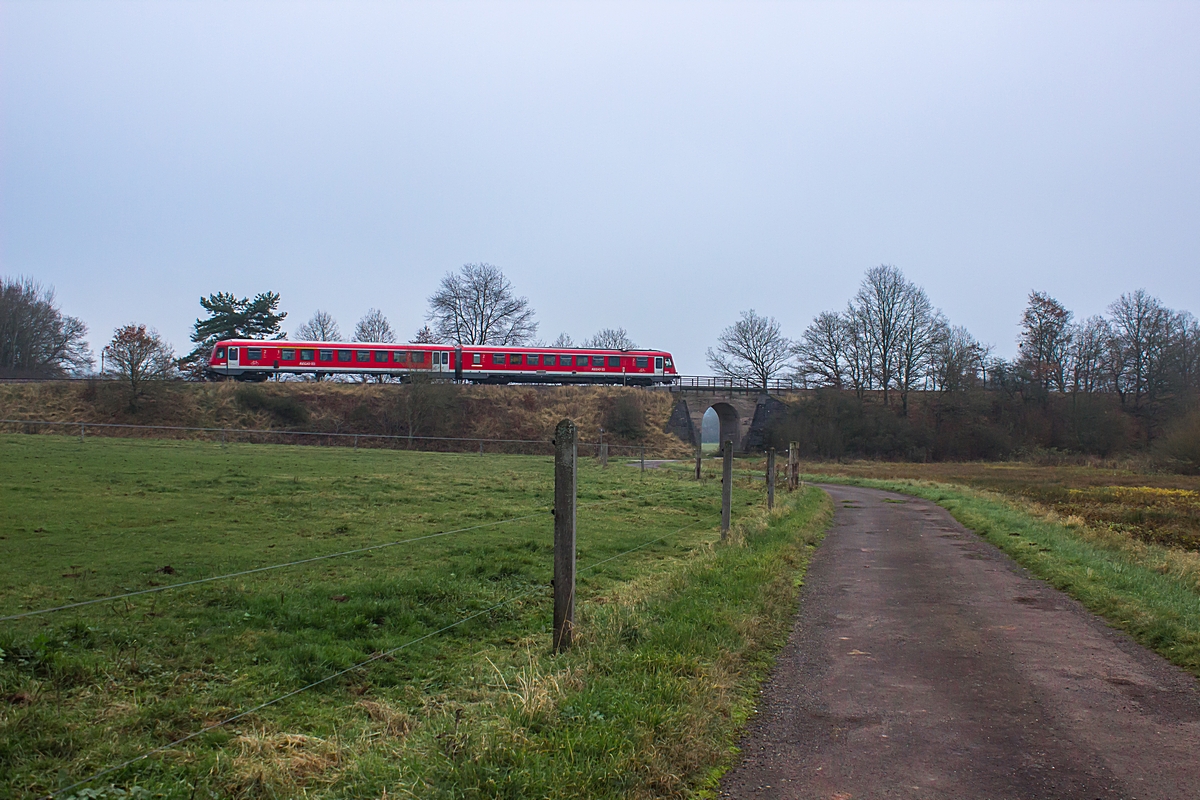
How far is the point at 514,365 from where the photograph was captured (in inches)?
2144

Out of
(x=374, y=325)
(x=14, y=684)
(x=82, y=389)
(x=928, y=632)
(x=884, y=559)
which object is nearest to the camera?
(x=14, y=684)

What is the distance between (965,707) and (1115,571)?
6844 millimetres

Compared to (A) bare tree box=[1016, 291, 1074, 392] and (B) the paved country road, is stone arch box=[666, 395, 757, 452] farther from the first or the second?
(B) the paved country road

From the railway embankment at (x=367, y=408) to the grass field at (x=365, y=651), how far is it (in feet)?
91.4

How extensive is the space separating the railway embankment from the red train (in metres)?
1.16

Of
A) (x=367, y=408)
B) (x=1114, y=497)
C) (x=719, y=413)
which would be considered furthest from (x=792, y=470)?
(x=719, y=413)

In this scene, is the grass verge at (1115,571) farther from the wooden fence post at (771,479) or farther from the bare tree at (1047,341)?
the bare tree at (1047,341)

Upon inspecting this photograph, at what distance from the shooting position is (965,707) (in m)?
5.18

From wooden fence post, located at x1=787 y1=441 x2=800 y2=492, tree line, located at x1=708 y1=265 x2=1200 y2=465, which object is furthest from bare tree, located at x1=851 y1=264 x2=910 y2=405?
wooden fence post, located at x1=787 y1=441 x2=800 y2=492

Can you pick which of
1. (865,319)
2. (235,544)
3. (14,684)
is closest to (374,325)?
(865,319)

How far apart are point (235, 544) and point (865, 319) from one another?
192ft

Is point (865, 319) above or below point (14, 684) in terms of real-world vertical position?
above

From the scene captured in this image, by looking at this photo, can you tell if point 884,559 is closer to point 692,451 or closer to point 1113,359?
point 692,451

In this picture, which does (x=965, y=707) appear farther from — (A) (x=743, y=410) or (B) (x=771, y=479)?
(A) (x=743, y=410)
